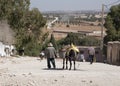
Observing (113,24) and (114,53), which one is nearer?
(114,53)

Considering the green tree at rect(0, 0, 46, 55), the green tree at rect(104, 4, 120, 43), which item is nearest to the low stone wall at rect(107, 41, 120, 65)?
the green tree at rect(0, 0, 46, 55)

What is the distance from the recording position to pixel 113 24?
64.7 m

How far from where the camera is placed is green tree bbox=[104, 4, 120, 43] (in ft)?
204

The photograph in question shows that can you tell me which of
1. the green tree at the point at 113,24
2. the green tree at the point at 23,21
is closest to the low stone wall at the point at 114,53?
the green tree at the point at 23,21

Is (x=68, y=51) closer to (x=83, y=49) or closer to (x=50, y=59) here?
(x=50, y=59)

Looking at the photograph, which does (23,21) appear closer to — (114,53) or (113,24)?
(114,53)

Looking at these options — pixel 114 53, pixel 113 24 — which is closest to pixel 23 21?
pixel 114 53

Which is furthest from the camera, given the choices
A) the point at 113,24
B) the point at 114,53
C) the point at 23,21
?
the point at 113,24

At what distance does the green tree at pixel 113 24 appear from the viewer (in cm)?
6203

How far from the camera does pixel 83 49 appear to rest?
73.9 metres

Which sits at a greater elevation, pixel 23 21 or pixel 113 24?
pixel 23 21

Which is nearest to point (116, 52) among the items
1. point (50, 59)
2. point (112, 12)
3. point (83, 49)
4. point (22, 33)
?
point (50, 59)

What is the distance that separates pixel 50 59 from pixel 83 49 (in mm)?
50718

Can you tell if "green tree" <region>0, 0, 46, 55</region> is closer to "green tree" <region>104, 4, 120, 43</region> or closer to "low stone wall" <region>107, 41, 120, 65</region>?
"green tree" <region>104, 4, 120, 43</region>
